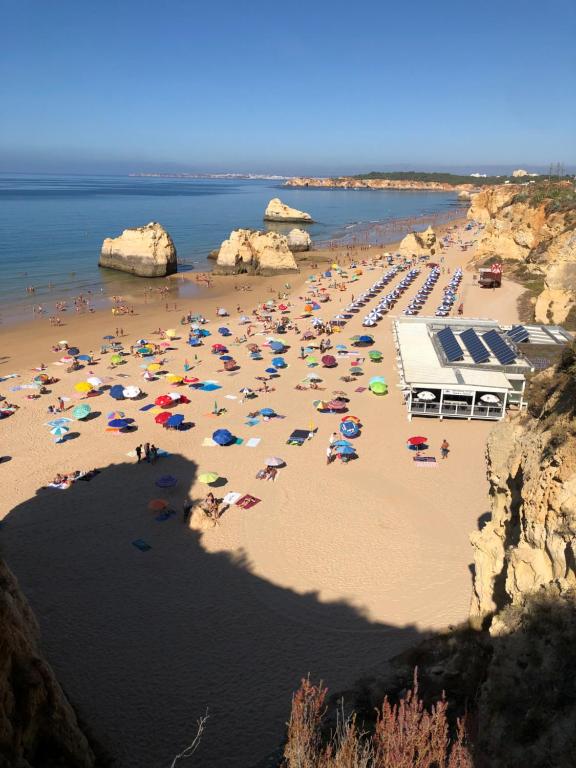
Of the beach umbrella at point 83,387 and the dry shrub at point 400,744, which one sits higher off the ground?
the dry shrub at point 400,744

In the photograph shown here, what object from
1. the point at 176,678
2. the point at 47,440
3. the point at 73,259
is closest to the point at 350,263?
the point at 73,259

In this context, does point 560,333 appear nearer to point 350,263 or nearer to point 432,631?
point 432,631

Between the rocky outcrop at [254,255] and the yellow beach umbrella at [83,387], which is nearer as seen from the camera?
the yellow beach umbrella at [83,387]

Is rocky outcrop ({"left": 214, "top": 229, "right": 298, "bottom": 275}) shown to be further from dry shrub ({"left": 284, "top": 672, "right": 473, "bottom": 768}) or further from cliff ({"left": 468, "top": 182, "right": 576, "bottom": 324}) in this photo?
dry shrub ({"left": 284, "top": 672, "right": 473, "bottom": 768})

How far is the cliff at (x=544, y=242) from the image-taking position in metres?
32.5

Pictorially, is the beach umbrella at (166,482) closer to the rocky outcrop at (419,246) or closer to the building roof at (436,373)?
the building roof at (436,373)

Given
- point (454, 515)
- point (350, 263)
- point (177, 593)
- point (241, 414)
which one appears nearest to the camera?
point (177, 593)

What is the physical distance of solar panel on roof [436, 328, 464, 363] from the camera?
23.8 meters

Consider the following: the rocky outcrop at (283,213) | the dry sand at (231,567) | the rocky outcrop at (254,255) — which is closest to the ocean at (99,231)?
the rocky outcrop at (283,213)

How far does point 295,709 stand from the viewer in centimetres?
618

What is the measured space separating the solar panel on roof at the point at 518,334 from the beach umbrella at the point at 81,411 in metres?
19.7

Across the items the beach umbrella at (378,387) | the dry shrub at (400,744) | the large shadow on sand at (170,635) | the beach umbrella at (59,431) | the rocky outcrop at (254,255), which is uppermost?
the dry shrub at (400,744)

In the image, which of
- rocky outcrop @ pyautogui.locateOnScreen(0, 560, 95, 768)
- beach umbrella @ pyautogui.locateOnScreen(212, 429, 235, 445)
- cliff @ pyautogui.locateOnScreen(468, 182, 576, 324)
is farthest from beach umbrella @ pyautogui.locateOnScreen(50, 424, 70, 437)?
cliff @ pyautogui.locateOnScreen(468, 182, 576, 324)

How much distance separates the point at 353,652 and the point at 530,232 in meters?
48.3
